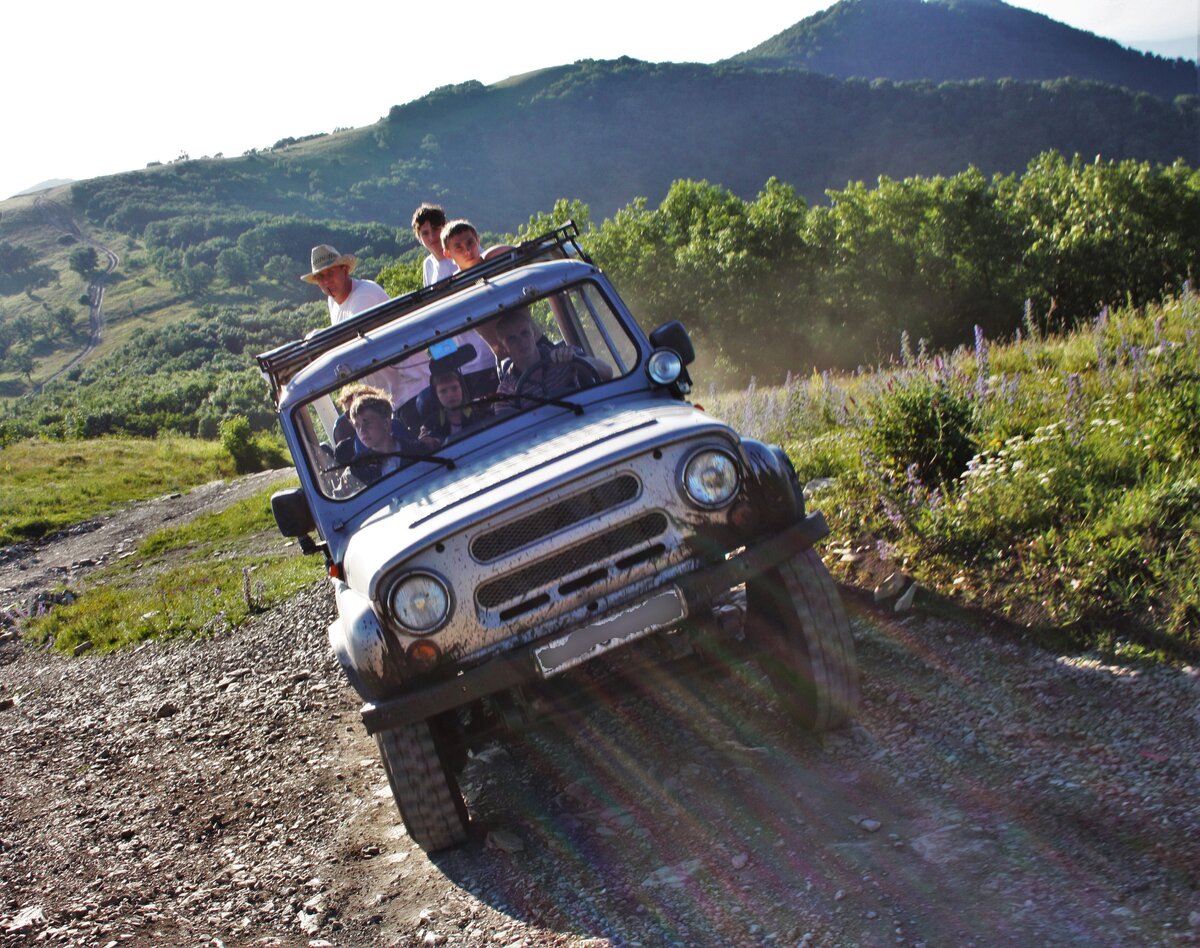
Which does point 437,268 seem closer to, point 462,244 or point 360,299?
point 360,299

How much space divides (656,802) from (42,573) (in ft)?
57.0

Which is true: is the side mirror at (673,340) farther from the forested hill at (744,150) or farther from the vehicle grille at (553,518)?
the forested hill at (744,150)

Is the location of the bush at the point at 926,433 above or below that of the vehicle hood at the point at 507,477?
below

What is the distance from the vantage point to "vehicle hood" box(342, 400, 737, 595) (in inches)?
156

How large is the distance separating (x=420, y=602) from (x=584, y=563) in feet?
2.03

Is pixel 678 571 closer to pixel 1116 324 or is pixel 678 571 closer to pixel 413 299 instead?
pixel 413 299

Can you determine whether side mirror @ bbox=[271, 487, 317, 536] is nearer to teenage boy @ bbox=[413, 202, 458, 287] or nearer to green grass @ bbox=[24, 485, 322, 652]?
teenage boy @ bbox=[413, 202, 458, 287]

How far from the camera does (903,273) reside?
44.6 metres

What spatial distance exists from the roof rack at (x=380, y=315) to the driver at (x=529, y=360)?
1.37 ft

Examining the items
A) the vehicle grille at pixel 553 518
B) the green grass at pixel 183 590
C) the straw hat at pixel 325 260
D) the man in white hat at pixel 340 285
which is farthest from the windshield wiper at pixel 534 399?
the green grass at pixel 183 590

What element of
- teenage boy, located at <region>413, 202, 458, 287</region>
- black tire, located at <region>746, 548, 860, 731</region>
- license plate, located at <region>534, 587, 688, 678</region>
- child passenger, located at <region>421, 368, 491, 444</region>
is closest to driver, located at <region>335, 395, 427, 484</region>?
child passenger, located at <region>421, 368, 491, 444</region>

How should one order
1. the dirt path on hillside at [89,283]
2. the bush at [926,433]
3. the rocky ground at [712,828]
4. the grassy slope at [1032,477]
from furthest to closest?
1. the dirt path on hillside at [89,283]
2. the bush at [926,433]
3. the grassy slope at [1032,477]
4. the rocky ground at [712,828]

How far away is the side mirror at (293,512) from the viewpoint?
5105mm

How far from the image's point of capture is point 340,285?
7.76m
